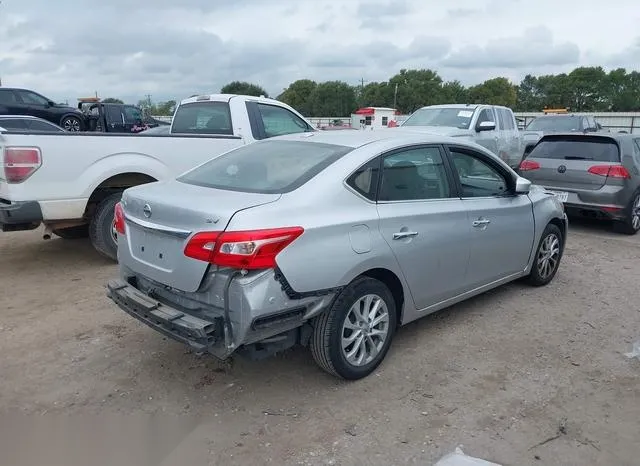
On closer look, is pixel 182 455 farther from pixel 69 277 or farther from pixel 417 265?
pixel 69 277

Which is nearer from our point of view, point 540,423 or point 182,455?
point 182,455

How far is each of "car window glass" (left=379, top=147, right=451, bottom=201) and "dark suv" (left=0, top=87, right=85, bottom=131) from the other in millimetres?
18102

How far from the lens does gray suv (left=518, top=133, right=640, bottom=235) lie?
7.84m

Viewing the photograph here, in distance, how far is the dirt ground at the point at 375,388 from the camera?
302 cm

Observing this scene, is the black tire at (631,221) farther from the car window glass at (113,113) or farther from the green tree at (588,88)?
the green tree at (588,88)

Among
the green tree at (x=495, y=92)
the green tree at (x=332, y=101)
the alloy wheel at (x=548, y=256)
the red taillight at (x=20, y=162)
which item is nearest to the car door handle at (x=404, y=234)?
the alloy wheel at (x=548, y=256)

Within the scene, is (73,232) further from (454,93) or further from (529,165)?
(454,93)

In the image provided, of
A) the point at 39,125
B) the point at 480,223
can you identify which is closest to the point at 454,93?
the point at 39,125

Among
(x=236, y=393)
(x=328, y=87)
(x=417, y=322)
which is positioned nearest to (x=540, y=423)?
(x=417, y=322)

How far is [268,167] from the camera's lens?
3855 millimetres

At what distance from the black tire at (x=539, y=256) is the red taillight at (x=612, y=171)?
2.73 meters

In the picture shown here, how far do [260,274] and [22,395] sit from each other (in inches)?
73.7

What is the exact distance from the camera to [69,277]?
5.88 metres

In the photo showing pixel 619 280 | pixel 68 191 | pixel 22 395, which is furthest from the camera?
pixel 619 280
